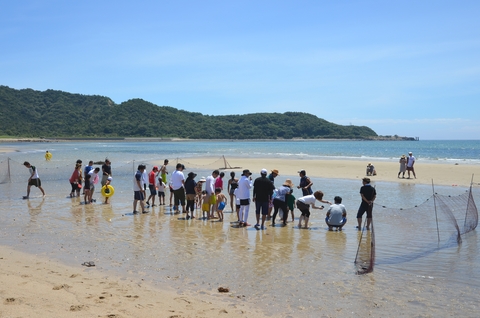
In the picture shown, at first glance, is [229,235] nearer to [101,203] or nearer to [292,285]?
[292,285]

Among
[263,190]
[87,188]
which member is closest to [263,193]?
[263,190]

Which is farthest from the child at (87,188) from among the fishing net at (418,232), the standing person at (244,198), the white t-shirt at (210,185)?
the fishing net at (418,232)

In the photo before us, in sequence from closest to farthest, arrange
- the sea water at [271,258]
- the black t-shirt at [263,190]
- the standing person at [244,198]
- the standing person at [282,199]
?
1. the sea water at [271,258]
2. the black t-shirt at [263,190]
3. the standing person at [244,198]
4. the standing person at [282,199]

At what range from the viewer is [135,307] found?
5.90m

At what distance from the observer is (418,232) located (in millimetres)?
11352

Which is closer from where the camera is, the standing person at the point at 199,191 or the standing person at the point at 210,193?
the standing person at the point at 210,193

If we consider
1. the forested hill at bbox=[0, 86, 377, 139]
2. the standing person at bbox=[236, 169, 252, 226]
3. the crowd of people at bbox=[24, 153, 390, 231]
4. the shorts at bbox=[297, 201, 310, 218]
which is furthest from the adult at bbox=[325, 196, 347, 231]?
the forested hill at bbox=[0, 86, 377, 139]

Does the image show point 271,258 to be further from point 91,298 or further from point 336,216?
point 91,298

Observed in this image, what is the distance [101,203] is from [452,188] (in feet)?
54.3

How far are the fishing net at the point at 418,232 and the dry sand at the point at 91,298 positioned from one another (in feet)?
10.6

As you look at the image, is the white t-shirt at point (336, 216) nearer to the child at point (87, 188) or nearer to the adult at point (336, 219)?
the adult at point (336, 219)

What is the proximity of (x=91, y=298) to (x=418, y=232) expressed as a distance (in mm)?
8581

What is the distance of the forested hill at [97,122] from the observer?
158 metres

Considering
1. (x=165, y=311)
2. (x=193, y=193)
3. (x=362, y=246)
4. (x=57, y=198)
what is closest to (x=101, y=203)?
(x=57, y=198)
